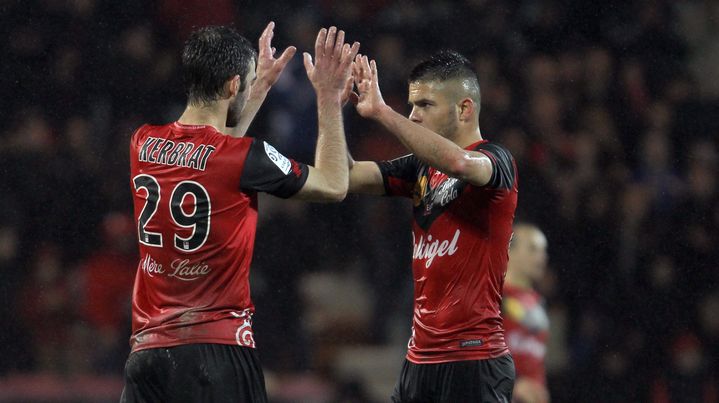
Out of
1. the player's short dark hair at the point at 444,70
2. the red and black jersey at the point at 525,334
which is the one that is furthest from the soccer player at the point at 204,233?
the red and black jersey at the point at 525,334

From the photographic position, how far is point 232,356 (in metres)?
3.27

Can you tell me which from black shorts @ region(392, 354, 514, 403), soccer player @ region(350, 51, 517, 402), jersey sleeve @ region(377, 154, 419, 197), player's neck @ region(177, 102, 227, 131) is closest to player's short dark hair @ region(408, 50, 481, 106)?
soccer player @ region(350, 51, 517, 402)

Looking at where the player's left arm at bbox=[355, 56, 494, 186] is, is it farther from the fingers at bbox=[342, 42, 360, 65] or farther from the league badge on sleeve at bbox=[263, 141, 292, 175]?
the league badge on sleeve at bbox=[263, 141, 292, 175]

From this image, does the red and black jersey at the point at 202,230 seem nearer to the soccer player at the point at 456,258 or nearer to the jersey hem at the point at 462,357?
the soccer player at the point at 456,258

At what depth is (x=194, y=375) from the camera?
321 centimetres

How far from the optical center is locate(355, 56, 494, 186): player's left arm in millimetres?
3516

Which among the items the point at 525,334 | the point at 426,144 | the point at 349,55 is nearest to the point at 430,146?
the point at 426,144

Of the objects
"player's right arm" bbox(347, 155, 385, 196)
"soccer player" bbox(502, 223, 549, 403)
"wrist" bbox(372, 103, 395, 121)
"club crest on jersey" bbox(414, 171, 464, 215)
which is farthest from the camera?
"soccer player" bbox(502, 223, 549, 403)

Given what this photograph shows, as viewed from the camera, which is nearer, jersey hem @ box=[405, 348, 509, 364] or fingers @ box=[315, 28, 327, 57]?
fingers @ box=[315, 28, 327, 57]

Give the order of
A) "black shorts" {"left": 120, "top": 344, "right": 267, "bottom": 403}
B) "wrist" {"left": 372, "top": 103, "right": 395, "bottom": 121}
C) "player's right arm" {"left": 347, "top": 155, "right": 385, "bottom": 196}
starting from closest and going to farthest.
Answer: "black shorts" {"left": 120, "top": 344, "right": 267, "bottom": 403}, "wrist" {"left": 372, "top": 103, "right": 395, "bottom": 121}, "player's right arm" {"left": 347, "top": 155, "right": 385, "bottom": 196}

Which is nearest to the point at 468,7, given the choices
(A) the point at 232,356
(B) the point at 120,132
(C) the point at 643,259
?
(C) the point at 643,259

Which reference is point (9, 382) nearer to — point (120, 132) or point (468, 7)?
point (120, 132)

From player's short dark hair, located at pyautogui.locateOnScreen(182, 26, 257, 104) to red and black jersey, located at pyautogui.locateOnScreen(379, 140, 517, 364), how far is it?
0.95 m

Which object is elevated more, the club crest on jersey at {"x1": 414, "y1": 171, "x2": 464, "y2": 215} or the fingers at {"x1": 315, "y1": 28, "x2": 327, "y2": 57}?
the fingers at {"x1": 315, "y1": 28, "x2": 327, "y2": 57}
